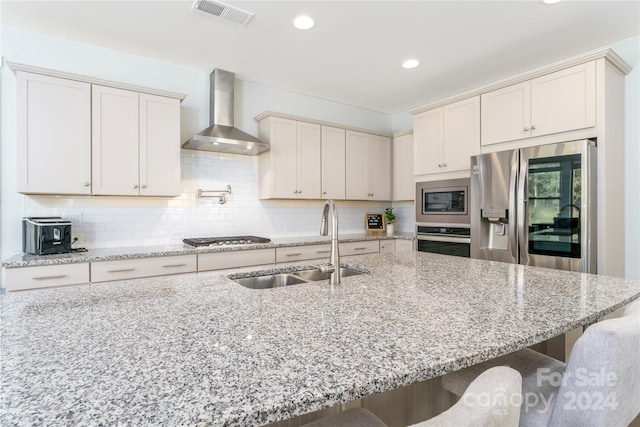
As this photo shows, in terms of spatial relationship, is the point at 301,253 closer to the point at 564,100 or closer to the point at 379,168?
the point at 379,168

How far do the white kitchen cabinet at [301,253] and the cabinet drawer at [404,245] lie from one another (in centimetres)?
109

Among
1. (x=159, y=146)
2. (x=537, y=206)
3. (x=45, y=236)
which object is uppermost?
(x=159, y=146)

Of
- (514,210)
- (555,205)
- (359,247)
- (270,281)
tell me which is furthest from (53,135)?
(555,205)

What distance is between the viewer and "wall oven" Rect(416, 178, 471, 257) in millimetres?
3570

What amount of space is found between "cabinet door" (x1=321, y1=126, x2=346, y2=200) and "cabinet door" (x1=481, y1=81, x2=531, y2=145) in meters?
1.61

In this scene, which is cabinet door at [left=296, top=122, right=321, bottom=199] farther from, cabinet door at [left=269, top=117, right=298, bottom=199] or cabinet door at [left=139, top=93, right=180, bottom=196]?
cabinet door at [left=139, top=93, right=180, bottom=196]

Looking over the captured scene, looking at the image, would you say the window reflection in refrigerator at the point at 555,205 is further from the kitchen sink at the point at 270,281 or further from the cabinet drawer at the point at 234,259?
the cabinet drawer at the point at 234,259

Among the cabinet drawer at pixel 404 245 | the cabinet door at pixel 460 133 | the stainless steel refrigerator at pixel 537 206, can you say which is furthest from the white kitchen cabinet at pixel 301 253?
the cabinet door at pixel 460 133

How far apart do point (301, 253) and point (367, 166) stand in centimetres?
165

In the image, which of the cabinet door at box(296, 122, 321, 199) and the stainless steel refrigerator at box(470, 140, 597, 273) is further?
the cabinet door at box(296, 122, 321, 199)

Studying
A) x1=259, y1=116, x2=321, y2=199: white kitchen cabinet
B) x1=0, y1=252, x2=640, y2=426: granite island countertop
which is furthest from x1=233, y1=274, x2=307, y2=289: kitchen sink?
x1=259, y1=116, x2=321, y2=199: white kitchen cabinet

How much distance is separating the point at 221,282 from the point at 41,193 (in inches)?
80.9

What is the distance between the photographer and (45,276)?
2.38 m

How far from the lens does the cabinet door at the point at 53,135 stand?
2510 millimetres
